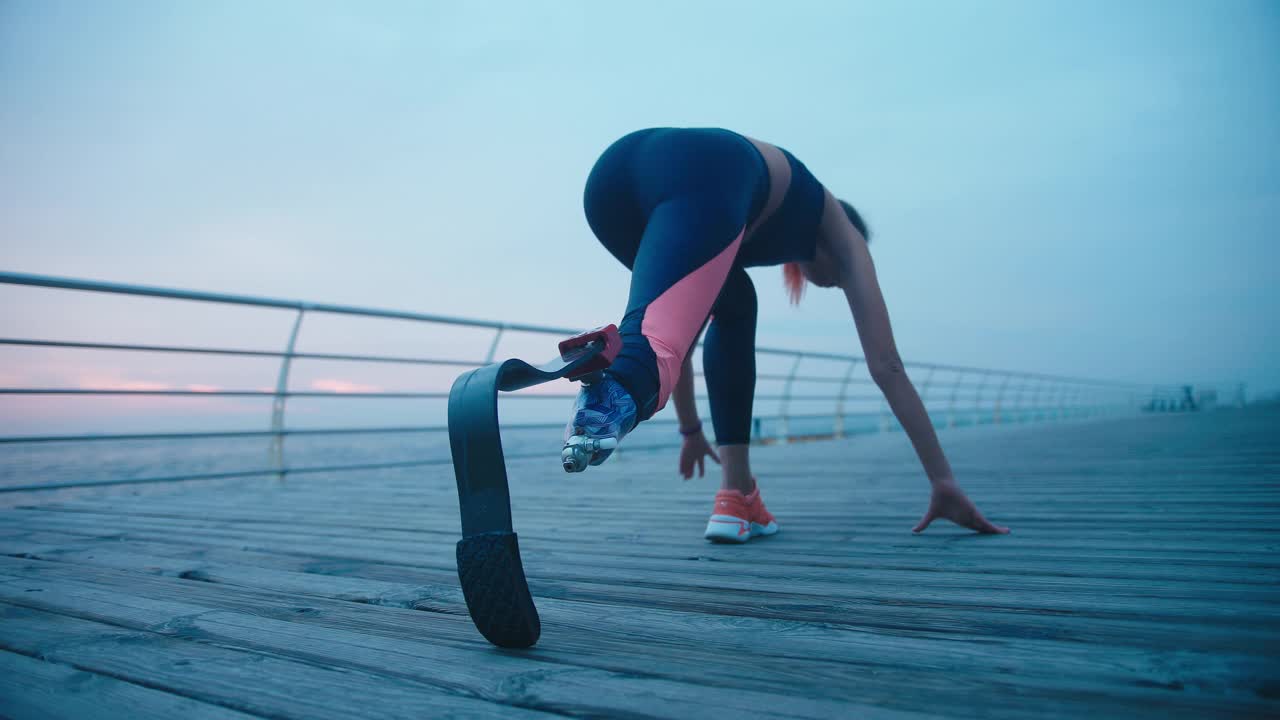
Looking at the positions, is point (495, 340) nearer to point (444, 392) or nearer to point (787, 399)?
point (444, 392)

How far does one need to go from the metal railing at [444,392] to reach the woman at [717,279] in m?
0.53

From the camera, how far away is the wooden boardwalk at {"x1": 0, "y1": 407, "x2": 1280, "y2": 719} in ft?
1.74

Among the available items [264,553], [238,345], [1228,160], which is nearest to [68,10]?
[238,345]

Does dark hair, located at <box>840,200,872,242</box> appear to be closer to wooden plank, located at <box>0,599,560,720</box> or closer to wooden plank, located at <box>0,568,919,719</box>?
wooden plank, located at <box>0,568,919,719</box>

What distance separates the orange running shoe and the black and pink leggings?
51 cm

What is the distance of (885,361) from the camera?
51.1 inches

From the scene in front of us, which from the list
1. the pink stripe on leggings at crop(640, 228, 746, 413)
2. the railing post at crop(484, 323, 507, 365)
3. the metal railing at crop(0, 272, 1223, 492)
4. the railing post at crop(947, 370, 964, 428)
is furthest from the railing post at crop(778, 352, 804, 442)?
the pink stripe on leggings at crop(640, 228, 746, 413)

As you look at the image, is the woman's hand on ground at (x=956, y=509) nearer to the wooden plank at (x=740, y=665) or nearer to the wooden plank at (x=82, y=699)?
the wooden plank at (x=740, y=665)

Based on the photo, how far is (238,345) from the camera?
302cm

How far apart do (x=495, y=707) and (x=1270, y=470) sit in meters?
2.68

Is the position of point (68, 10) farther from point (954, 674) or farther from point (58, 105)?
point (954, 674)

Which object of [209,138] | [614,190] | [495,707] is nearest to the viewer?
[495,707]

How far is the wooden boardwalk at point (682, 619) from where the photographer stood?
531 mm

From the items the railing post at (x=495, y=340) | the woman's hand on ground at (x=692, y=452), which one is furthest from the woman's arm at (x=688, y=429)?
the railing post at (x=495, y=340)
